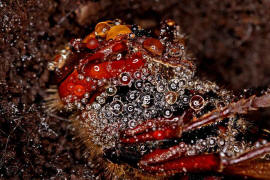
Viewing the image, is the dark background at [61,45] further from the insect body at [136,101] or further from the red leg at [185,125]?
the red leg at [185,125]

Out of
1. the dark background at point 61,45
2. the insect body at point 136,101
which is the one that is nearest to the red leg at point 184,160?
the insect body at point 136,101

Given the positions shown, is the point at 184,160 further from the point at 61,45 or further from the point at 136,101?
the point at 61,45

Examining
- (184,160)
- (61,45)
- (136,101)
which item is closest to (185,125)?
(184,160)

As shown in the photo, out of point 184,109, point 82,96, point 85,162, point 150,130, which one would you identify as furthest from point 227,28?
point 85,162

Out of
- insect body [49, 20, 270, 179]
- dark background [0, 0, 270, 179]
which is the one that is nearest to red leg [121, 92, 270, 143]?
insect body [49, 20, 270, 179]

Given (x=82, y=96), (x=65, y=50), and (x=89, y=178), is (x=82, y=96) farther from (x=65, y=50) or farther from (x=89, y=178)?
(x=89, y=178)

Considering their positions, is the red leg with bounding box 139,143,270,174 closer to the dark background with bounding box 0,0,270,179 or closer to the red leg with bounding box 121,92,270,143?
the red leg with bounding box 121,92,270,143
